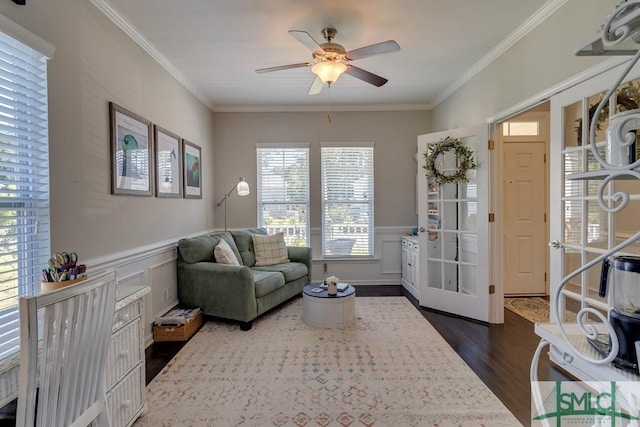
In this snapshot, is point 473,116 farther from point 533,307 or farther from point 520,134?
point 533,307

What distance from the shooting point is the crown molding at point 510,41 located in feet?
7.67

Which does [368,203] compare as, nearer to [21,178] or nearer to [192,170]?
[192,170]

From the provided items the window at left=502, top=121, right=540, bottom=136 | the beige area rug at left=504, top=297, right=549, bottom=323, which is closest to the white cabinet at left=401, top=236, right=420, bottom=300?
the beige area rug at left=504, top=297, right=549, bottom=323

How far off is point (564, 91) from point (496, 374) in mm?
2176

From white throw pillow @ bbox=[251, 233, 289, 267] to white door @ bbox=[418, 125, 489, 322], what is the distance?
184 centimetres

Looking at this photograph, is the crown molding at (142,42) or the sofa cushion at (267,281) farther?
the sofa cushion at (267,281)

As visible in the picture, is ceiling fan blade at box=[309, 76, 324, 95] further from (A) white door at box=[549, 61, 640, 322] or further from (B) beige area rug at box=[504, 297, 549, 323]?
(B) beige area rug at box=[504, 297, 549, 323]

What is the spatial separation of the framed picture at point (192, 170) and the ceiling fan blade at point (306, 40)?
2.13 metres

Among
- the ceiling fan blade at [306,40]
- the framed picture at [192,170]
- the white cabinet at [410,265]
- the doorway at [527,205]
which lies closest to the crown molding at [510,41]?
the doorway at [527,205]

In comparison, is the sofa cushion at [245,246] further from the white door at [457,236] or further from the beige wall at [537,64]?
the beige wall at [537,64]

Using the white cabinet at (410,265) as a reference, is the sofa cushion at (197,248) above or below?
above

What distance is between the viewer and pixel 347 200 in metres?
4.83

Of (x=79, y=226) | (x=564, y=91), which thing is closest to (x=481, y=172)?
(x=564, y=91)

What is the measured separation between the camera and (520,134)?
4168mm
